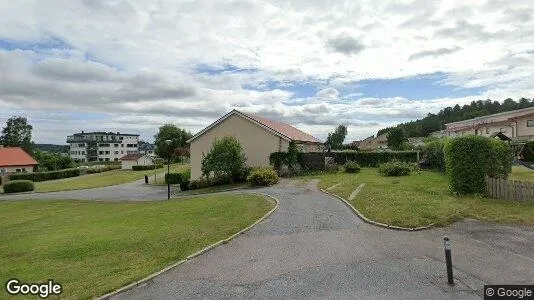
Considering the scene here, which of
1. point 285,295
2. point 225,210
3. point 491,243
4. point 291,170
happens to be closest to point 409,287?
point 285,295

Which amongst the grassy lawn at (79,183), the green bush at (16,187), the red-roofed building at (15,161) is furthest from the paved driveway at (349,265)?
the red-roofed building at (15,161)

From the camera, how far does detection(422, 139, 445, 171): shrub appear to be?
3431 cm

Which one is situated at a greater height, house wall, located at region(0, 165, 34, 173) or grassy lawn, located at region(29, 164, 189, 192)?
house wall, located at region(0, 165, 34, 173)

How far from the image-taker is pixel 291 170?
36719 millimetres

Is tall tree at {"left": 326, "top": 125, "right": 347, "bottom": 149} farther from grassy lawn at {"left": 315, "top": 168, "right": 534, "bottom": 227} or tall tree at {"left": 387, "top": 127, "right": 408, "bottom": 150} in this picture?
grassy lawn at {"left": 315, "top": 168, "right": 534, "bottom": 227}

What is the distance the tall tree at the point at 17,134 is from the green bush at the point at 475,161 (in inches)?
4118

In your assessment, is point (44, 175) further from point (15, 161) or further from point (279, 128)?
point (279, 128)

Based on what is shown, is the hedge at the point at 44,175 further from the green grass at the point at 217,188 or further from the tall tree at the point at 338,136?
the tall tree at the point at 338,136

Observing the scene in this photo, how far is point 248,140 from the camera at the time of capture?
128ft

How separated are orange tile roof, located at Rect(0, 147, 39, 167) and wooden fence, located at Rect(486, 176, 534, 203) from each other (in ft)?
239

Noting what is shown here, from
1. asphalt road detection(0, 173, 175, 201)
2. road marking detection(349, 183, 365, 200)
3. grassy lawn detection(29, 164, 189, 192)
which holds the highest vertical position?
road marking detection(349, 183, 365, 200)

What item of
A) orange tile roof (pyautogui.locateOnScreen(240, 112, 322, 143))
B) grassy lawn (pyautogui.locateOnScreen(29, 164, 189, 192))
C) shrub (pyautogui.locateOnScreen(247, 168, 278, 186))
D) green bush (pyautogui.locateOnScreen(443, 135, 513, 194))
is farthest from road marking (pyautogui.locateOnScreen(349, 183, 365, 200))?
A: grassy lawn (pyautogui.locateOnScreen(29, 164, 189, 192))

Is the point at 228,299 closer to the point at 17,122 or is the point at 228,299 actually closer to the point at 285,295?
the point at 285,295

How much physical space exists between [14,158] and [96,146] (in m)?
81.4
